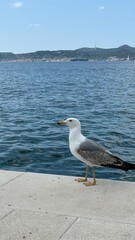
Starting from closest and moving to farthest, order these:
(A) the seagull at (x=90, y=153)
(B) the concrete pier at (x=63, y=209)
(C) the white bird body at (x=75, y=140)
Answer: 1. (B) the concrete pier at (x=63, y=209)
2. (A) the seagull at (x=90, y=153)
3. (C) the white bird body at (x=75, y=140)

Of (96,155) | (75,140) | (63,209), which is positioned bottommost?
(63,209)

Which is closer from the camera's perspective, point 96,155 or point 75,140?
point 96,155

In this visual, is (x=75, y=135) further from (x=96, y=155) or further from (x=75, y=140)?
(x=96, y=155)

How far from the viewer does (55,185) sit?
20.3 ft

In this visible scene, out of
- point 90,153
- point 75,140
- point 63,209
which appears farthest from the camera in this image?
point 75,140

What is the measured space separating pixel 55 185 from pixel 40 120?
15697 millimetres

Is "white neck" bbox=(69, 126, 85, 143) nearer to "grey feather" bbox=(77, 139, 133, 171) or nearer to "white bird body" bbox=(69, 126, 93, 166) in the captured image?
"white bird body" bbox=(69, 126, 93, 166)

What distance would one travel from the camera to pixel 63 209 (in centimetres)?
527

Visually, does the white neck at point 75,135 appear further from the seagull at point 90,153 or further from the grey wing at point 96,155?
the grey wing at point 96,155

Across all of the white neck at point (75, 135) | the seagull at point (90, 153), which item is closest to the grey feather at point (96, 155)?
the seagull at point (90, 153)

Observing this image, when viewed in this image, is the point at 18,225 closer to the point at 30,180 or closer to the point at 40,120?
the point at 30,180

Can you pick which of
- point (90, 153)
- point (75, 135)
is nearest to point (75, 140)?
point (75, 135)

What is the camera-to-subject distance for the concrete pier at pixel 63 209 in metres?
4.60

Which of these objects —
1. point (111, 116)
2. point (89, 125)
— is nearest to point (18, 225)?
point (89, 125)
